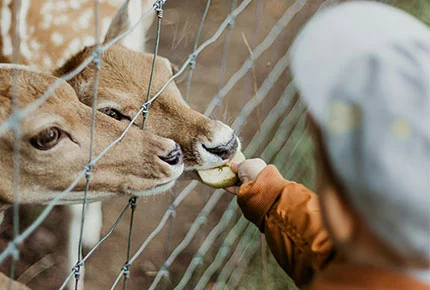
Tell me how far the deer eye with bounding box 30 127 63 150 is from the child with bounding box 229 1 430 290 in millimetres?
793

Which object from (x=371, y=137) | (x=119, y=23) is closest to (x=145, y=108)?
(x=119, y=23)

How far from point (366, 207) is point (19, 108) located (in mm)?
938

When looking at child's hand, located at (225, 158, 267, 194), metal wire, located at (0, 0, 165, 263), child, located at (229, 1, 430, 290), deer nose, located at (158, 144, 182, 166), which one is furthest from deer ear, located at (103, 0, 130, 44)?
child, located at (229, 1, 430, 290)

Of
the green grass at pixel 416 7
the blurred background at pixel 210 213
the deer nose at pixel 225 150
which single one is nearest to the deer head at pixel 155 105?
the deer nose at pixel 225 150

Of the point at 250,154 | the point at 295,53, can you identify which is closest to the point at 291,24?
the point at 250,154

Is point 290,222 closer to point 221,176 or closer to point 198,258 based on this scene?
point 221,176

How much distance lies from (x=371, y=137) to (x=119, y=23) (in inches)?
59.7

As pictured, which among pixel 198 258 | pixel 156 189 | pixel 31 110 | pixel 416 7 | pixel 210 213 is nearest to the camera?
pixel 31 110

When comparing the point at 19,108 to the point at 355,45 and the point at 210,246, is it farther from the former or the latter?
the point at 210,246

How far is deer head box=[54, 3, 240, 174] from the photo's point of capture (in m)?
1.85

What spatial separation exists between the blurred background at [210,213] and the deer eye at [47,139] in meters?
0.67

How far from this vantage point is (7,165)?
5.47ft

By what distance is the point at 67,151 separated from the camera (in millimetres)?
1670

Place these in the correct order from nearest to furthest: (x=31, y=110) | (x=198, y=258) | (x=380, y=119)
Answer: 1. (x=380, y=119)
2. (x=31, y=110)
3. (x=198, y=258)
